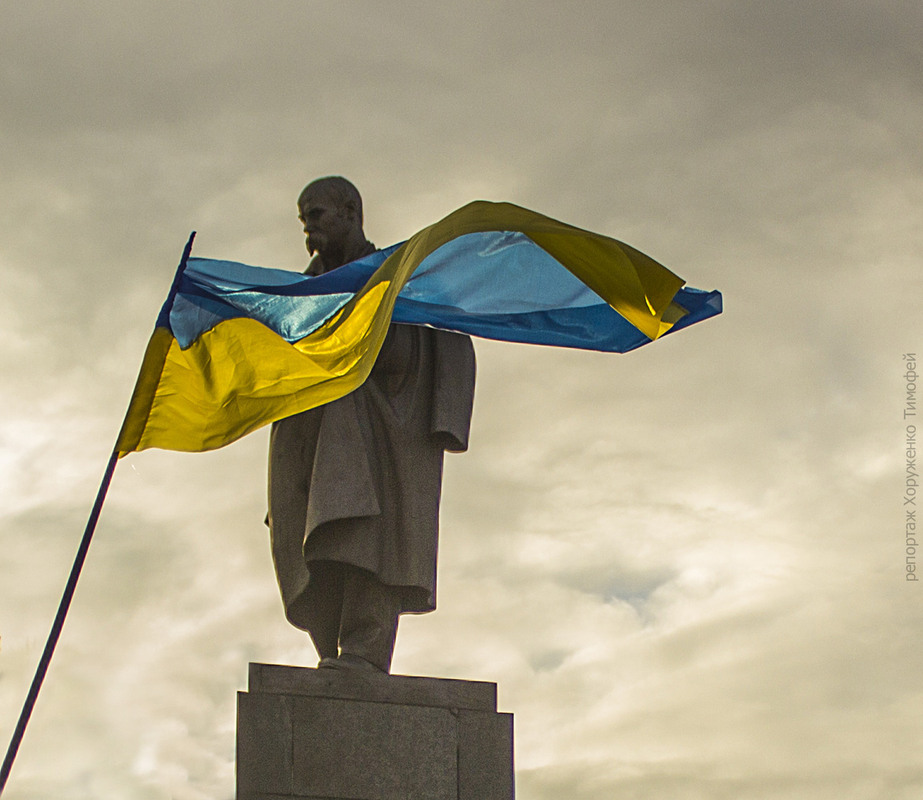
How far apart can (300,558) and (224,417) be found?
1.10m

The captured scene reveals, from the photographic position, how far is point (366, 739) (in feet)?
31.6

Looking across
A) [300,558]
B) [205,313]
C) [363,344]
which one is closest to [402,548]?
[300,558]

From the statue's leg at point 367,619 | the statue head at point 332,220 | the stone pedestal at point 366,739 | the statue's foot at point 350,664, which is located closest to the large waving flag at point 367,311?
the statue head at point 332,220

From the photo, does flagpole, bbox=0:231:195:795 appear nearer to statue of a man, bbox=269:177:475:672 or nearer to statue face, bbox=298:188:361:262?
statue of a man, bbox=269:177:475:672

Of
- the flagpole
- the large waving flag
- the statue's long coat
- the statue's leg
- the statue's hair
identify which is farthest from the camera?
the statue's hair

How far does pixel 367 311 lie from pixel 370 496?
4.27 feet

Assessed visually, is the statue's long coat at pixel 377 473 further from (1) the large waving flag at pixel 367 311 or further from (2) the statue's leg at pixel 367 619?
(1) the large waving flag at pixel 367 311

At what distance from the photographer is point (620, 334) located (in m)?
12.0

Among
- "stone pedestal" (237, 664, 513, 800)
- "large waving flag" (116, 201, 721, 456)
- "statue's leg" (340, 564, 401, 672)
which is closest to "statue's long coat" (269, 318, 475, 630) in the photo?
"statue's leg" (340, 564, 401, 672)

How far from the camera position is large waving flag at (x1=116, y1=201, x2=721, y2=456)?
34.7 feet

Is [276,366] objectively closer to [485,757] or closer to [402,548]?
[402,548]

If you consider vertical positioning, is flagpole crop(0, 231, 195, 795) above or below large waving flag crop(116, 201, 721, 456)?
below

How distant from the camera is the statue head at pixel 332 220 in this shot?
454 inches

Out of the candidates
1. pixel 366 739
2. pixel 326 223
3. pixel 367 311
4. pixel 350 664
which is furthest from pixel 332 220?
pixel 366 739
